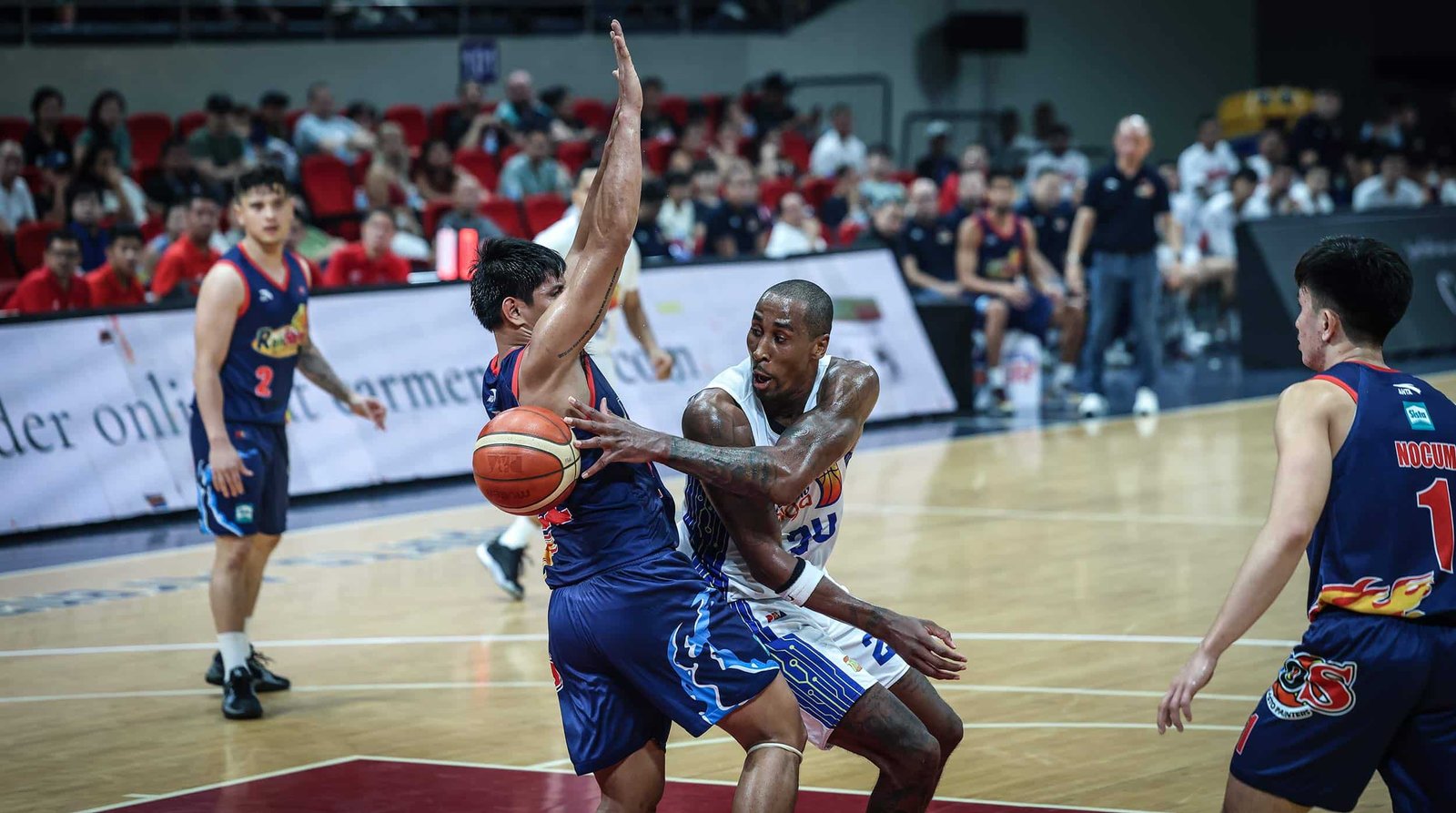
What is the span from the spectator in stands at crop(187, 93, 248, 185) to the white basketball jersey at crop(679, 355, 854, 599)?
1170cm

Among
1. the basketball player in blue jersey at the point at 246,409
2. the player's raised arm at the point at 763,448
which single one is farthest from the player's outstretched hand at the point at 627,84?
the basketball player in blue jersey at the point at 246,409

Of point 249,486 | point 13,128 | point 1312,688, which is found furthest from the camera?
point 13,128

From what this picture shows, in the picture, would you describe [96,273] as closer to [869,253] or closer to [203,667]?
[203,667]

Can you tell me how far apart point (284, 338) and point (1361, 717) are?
4.39 meters

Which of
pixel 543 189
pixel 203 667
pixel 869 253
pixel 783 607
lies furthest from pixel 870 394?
pixel 543 189

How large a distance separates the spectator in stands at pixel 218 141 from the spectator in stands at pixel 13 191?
170cm

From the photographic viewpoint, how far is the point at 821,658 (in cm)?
439

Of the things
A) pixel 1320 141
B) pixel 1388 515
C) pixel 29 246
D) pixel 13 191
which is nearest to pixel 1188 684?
pixel 1388 515

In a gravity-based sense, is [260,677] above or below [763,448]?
below

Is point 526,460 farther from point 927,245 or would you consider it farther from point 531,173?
point 531,173

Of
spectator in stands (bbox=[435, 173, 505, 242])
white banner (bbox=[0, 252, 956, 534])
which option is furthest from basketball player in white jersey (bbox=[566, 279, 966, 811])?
spectator in stands (bbox=[435, 173, 505, 242])

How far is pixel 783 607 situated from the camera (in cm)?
455

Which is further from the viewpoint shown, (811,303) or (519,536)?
(519,536)

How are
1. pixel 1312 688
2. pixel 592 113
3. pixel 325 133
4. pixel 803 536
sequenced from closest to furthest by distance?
pixel 1312 688
pixel 803 536
pixel 325 133
pixel 592 113
